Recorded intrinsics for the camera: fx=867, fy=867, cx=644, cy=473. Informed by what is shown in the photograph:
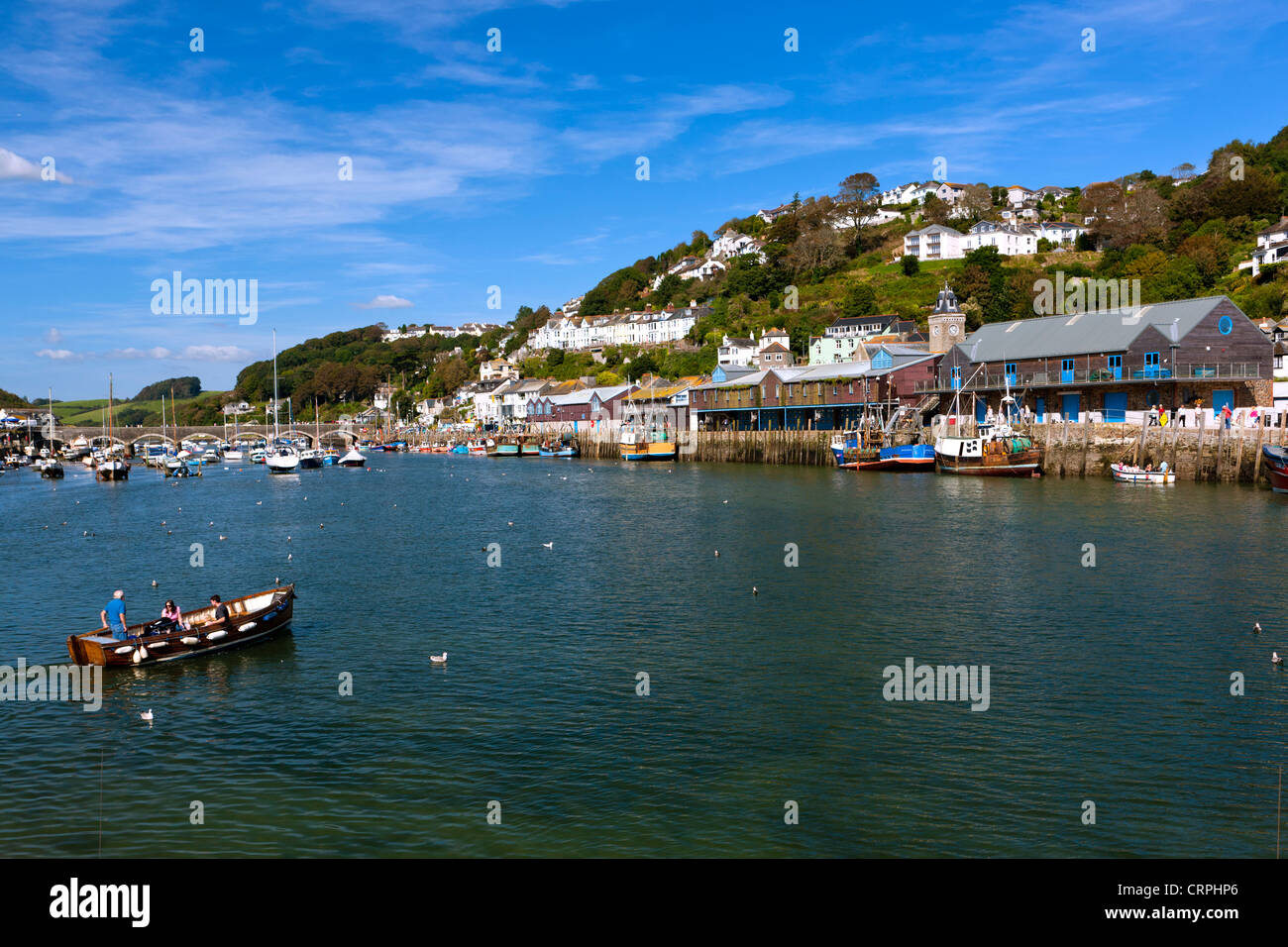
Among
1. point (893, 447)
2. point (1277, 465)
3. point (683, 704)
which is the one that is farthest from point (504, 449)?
point (683, 704)

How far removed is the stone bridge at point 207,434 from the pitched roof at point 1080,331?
12533 centimetres

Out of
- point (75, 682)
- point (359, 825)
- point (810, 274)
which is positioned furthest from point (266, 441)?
point (359, 825)

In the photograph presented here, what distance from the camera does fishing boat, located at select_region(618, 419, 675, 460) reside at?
113125 mm

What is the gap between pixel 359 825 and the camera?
14656 millimetres

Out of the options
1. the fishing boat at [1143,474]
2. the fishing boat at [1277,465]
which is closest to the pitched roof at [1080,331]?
the fishing boat at [1143,474]

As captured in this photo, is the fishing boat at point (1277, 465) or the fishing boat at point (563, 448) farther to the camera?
the fishing boat at point (563, 448)

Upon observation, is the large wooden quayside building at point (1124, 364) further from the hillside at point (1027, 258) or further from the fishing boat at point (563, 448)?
the fishing boat at point (563, 448)

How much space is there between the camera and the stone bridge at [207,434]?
17238 cm

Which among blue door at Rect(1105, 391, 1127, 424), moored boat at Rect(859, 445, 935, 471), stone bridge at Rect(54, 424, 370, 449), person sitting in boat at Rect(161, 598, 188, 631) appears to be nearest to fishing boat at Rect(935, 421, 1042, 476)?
moored boat at Rect(859, 445, 935, 471)

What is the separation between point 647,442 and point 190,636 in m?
93.0

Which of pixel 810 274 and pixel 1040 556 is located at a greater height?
pixel 810 274
